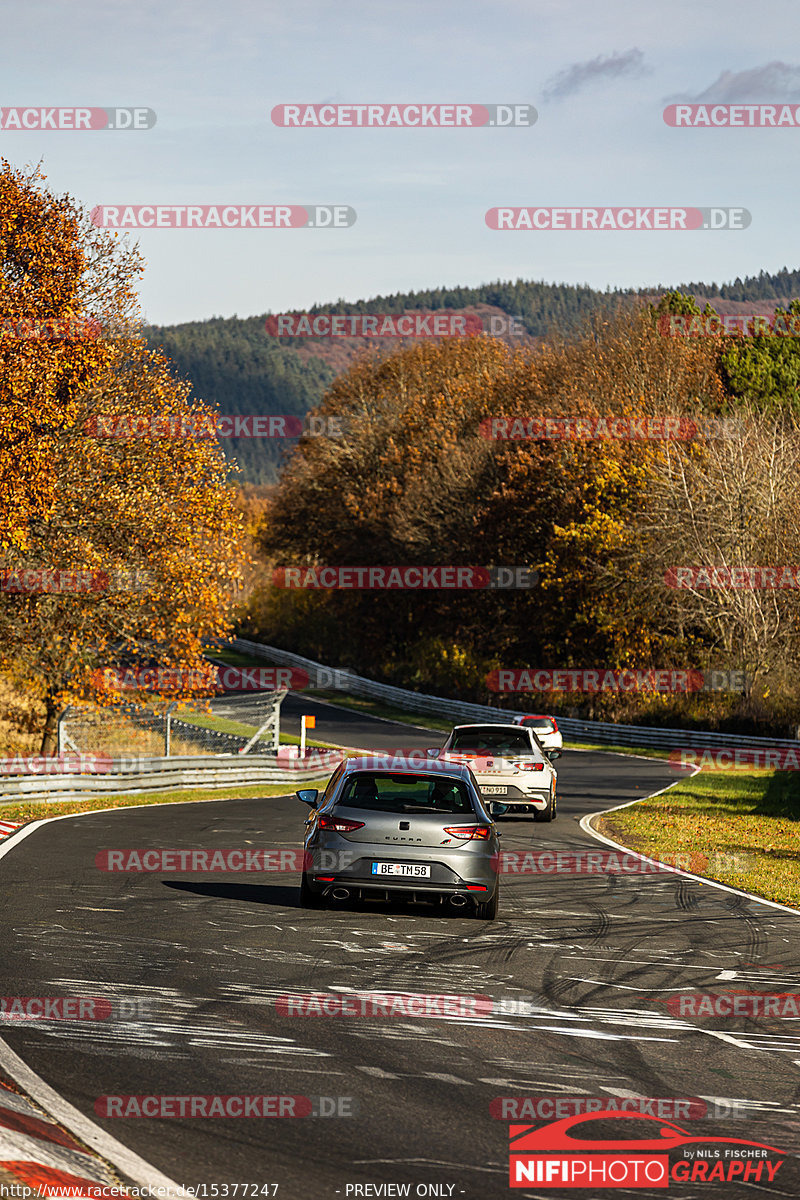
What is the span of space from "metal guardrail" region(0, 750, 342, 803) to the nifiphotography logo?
1741 centimetres

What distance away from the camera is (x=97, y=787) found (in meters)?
24.1

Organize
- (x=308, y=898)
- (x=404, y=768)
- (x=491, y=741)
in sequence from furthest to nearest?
(x=491, y=741), (x=404, y=768), (x=308, y=898)

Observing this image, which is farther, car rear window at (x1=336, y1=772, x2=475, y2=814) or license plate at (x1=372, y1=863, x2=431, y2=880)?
car rear window at (x1=336, y1=772, x2=475, y2=814)

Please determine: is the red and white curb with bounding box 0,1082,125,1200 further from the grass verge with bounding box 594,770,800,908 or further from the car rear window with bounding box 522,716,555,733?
the car rear window with bounding box 522,716,555,733

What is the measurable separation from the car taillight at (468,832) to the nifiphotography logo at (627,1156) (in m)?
5.50

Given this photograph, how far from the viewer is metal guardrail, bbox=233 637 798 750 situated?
1718 inches

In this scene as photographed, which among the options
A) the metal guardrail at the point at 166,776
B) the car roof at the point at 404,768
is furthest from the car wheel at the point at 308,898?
the metal guardrail at the point at 166,776

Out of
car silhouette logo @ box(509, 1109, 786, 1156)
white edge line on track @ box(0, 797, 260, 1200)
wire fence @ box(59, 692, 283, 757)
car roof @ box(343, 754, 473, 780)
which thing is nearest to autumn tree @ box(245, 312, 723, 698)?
wire fence @ box(59, 692, 283, 757)

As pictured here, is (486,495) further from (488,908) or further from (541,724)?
(488,908)

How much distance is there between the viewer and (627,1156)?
18.4ft

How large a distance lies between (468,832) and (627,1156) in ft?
19.7

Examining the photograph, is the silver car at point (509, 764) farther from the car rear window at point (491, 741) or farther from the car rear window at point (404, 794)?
the car rear window at point (404, 794)

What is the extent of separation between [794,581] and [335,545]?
28.9 metres

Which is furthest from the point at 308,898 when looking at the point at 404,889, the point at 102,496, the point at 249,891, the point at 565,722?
the point at 565,722
